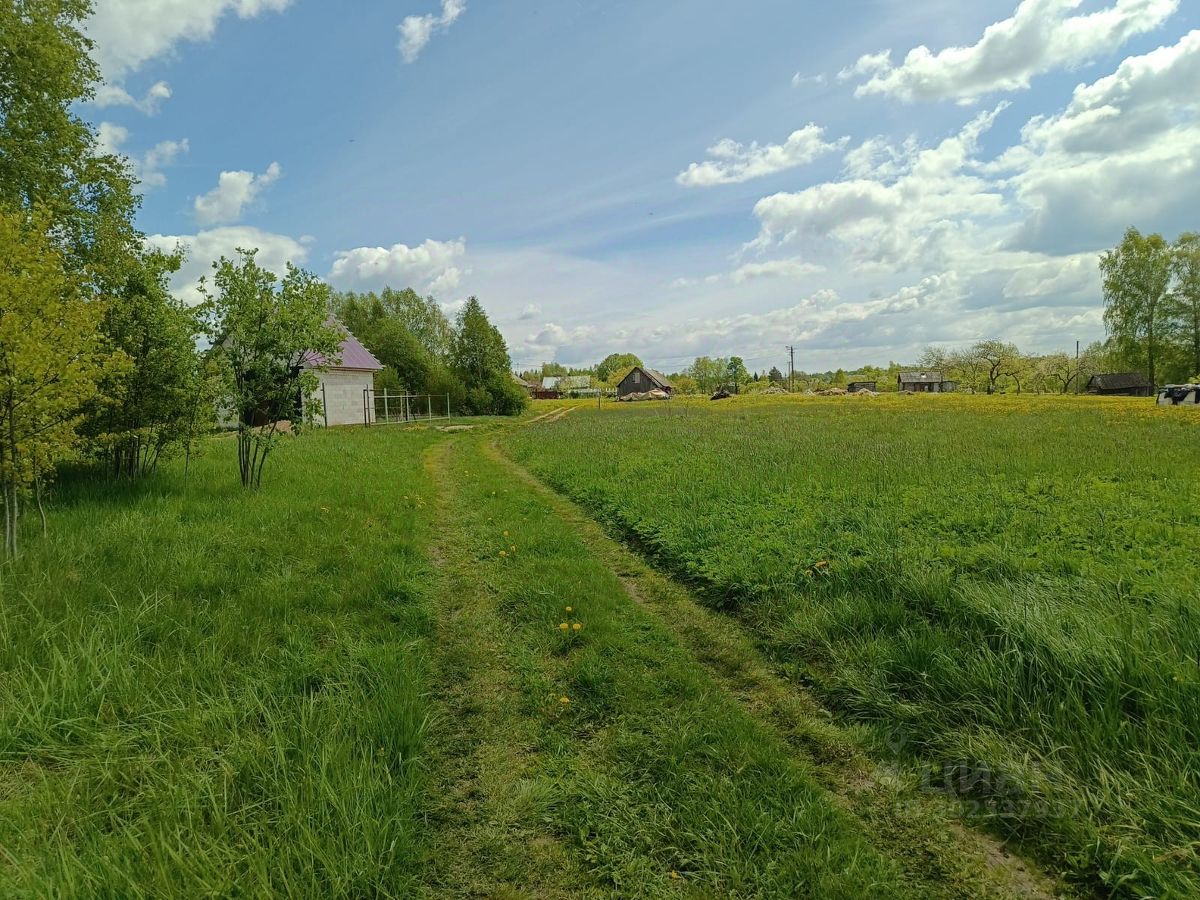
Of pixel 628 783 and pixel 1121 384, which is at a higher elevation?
pixel 1121 384

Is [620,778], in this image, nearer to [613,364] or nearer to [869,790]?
[869,790]

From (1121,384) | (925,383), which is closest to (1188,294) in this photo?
(1121,384)

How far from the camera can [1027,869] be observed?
7.95ft

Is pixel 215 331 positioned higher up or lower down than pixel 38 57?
lower down

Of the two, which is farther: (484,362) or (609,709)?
(484,362)

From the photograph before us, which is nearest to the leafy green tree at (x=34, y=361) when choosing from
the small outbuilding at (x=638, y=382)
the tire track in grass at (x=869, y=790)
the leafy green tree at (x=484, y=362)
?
the tire track in grass at (x=869, y=790)

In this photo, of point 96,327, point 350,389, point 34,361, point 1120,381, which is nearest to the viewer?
point 34,361

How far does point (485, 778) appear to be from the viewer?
3.02 meters

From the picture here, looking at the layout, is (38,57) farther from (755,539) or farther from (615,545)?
(755,539)

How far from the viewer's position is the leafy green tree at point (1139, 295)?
5006 cm

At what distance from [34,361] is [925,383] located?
380 feet

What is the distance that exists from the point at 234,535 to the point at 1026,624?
8.50 metres

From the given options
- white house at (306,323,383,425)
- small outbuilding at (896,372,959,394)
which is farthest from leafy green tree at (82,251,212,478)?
small outbuilding at (896,372,959,394)

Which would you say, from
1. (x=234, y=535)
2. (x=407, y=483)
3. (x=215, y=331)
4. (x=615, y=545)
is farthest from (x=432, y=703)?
(x=215, y=331)
